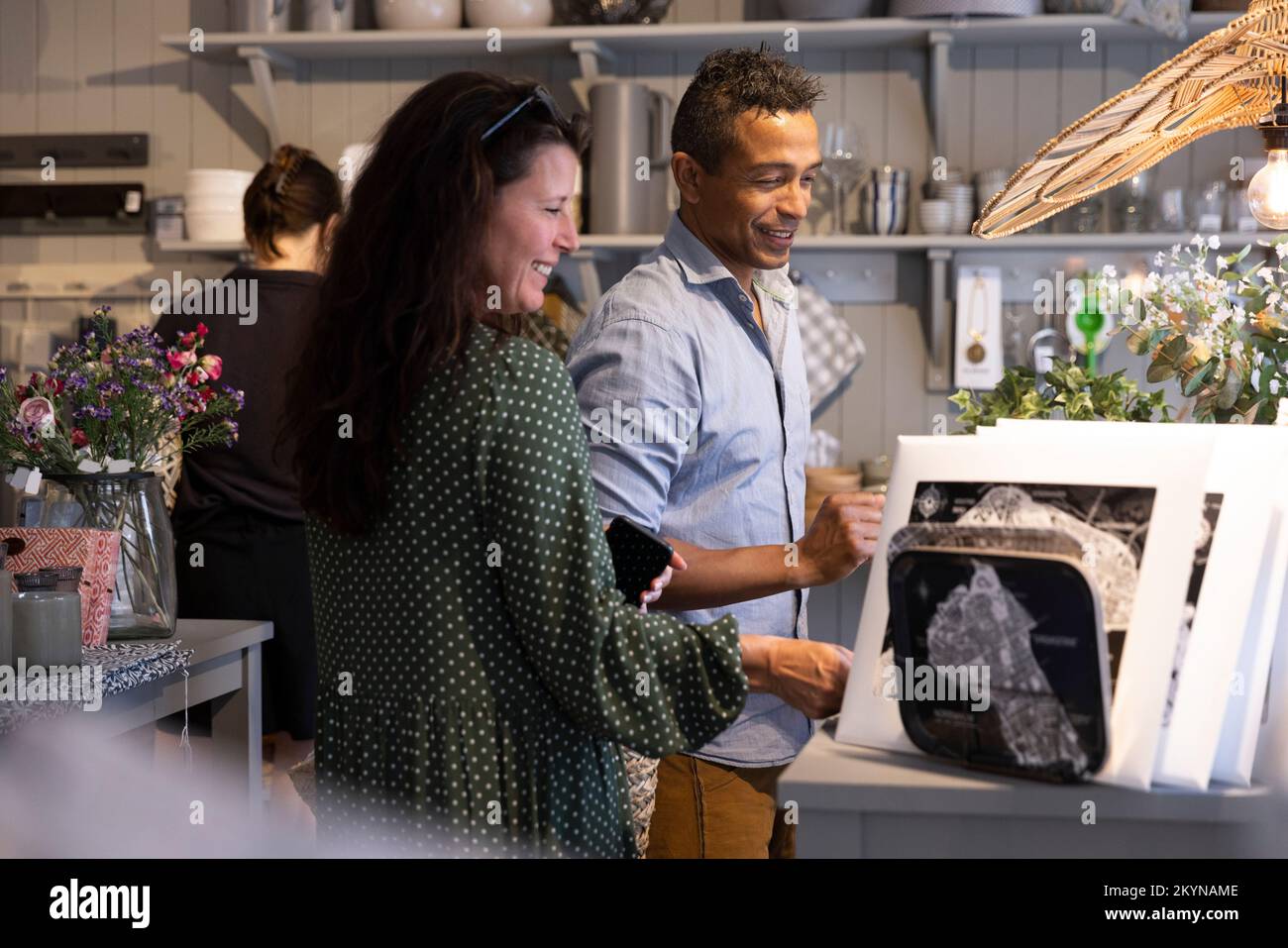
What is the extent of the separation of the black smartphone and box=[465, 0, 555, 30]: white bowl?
8.26 ft

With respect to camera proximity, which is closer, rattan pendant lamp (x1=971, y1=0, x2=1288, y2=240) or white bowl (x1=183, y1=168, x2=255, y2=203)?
rattan pendant lamp (x1=971, y1=0, x2=1288, y2=240)

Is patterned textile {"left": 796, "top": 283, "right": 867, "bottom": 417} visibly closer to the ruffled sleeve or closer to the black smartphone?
the black smartphone

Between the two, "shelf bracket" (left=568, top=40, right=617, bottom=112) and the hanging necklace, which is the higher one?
"shelf bracket" (left=568, top=40, right=617, bottom=112)

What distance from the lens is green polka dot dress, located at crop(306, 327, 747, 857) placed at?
100 centimetres

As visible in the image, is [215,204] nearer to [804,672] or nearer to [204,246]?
[204,246]

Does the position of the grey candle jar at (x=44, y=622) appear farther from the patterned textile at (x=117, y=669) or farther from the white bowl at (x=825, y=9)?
the white bowl at (x=825, y=9)

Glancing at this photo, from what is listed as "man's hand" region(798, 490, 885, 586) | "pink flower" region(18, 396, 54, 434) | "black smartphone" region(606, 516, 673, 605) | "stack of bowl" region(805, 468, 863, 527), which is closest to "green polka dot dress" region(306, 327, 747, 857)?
"black smartphone" region(606, 516, 673, 605)

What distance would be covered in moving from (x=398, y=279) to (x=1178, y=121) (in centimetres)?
74

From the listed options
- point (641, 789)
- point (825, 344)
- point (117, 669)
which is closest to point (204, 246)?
point (825, 344)

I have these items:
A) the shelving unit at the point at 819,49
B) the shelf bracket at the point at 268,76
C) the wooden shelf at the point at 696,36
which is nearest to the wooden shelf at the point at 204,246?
the shelving unit at the point at 819,49

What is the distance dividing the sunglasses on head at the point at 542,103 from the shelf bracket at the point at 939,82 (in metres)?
2.40
